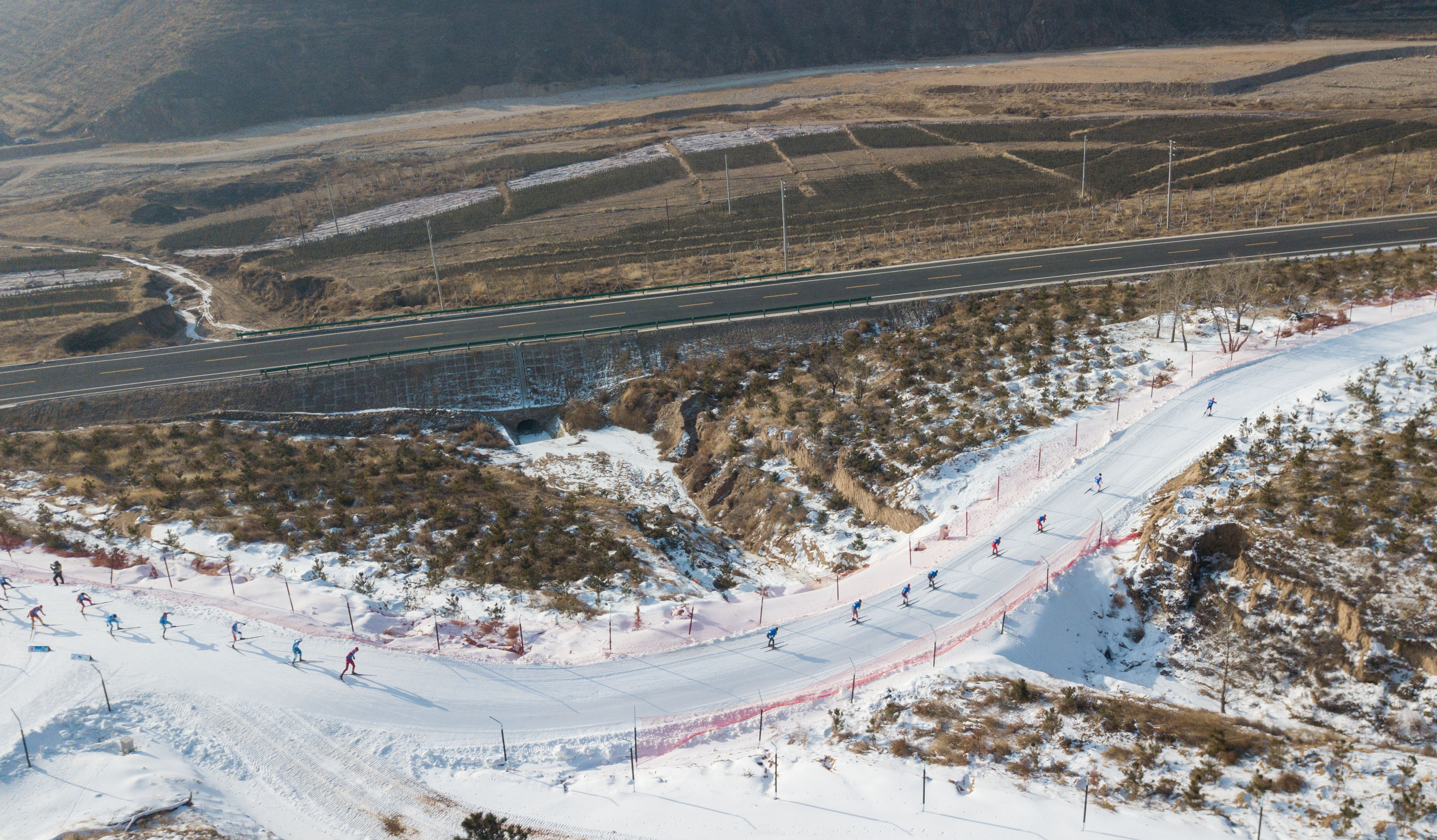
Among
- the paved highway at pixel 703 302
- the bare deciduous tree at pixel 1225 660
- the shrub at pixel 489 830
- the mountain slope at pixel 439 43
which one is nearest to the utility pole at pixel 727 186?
the paved highway at pixel 703 302

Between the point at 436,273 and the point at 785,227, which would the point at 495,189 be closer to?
the point at 436,273

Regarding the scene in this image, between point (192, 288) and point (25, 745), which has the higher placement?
point (192, 288)

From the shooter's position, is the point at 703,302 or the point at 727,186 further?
the point at 727,186

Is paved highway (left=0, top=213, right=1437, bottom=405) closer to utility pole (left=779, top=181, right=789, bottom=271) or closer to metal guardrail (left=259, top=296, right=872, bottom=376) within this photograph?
metal guardrail (left=259, top=296, right=872, bottom=376)

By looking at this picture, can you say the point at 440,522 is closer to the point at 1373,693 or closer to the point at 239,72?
the point at 1373,693

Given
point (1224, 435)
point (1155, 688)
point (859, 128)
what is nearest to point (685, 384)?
point (1224, 435)

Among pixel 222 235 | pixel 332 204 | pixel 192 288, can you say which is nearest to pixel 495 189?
pixel 332 204
